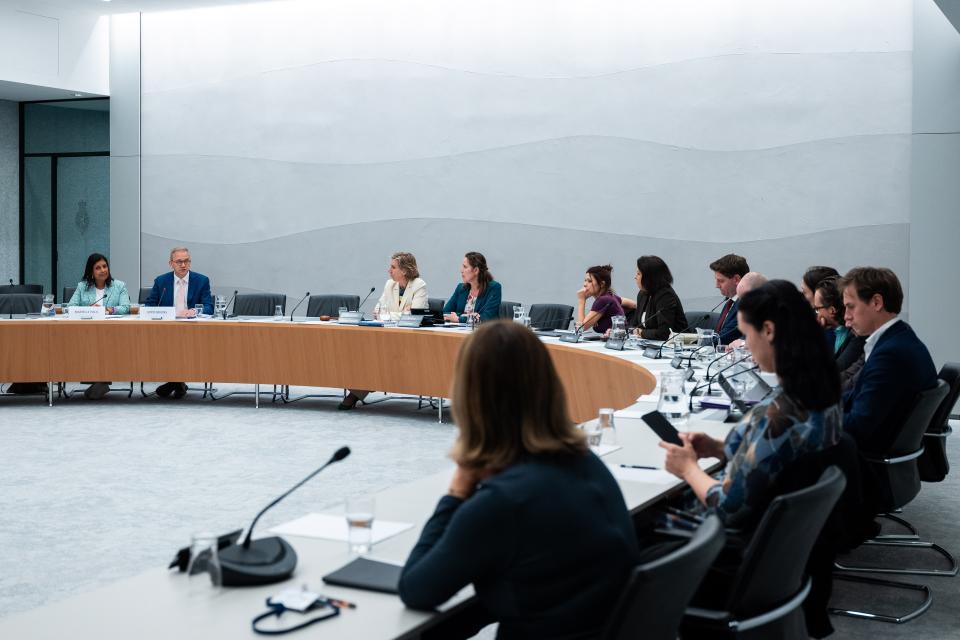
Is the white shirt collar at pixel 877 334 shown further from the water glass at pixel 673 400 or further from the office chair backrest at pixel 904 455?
the water glass at pixel 673 400

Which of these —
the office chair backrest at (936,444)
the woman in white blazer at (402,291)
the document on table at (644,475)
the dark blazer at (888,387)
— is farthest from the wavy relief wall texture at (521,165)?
the document on table at (644,475)

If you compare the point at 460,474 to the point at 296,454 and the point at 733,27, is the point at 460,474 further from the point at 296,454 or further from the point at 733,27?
the point at 733,27

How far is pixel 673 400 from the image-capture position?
3.70 metres

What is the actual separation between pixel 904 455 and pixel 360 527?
7.85ft

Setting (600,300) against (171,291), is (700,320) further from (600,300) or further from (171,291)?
(171,291)

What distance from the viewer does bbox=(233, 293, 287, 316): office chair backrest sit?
877 cm

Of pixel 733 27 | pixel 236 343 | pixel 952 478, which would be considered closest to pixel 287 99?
pixel 236 343

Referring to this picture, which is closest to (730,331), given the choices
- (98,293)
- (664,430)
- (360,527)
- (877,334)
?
(877,334)

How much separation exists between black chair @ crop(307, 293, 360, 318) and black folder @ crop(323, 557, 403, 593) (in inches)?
272

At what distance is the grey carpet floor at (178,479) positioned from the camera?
13.0ft

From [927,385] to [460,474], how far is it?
2502 millimetres

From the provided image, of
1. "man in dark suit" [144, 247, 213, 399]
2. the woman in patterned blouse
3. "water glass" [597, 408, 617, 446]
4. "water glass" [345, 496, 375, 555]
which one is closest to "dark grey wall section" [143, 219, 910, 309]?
"man in dark suit" [144, 247, 213, 399]

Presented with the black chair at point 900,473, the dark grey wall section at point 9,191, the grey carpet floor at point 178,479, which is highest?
the dark grey wall section at point 9,191

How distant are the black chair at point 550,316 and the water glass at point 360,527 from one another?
564cm
